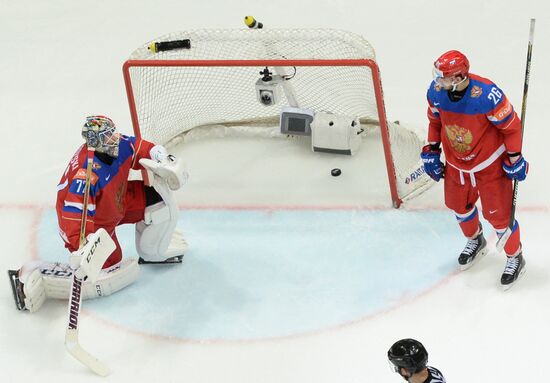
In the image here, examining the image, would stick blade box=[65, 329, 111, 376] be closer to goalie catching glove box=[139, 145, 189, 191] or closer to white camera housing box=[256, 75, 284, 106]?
goalie catching glove box=[139, 145, 189, 191]

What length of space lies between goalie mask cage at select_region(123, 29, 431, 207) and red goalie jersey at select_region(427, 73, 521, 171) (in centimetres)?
56

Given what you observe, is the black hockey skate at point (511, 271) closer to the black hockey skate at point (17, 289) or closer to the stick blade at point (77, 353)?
the stick blade at point (77, 353)

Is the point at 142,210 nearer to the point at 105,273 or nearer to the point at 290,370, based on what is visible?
the point at 105,273

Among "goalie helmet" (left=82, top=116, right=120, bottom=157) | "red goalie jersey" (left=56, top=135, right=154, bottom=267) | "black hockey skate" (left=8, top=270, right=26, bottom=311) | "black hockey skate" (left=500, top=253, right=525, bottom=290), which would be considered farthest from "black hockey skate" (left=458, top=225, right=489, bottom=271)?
"black hockey skate" (left=8, top=270, right=26, bottom=311)

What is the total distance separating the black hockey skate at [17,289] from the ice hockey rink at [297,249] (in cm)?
5

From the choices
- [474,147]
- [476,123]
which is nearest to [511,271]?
[474,147]

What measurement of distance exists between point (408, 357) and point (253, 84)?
3092mm

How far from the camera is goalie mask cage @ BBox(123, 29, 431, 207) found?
15.1 feet

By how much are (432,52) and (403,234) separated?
193 cm

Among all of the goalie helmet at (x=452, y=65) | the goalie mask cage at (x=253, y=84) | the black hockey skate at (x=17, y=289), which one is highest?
the goalie helmet at (x=452, y=65)

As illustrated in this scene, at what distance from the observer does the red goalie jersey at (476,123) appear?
12.6 ft

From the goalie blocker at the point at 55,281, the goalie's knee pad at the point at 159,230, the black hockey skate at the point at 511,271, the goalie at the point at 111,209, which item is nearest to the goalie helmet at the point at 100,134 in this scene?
the goalie at the point at 111,209

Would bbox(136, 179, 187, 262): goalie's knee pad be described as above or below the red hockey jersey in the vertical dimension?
below

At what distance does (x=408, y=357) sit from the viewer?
8.64ft
